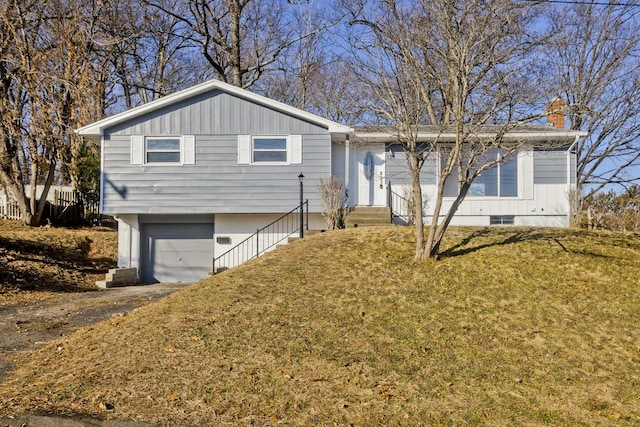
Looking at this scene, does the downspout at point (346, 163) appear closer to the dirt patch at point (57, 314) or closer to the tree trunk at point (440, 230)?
the dirt patch at point (57, 314)

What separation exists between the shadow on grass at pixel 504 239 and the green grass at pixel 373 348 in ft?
0.26

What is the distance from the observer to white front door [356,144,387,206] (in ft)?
54.2

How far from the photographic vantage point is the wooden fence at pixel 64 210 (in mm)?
20406

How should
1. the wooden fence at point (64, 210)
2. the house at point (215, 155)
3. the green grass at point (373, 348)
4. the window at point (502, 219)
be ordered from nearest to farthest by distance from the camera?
the green grass at point (373, 348)
the house at point (215, 155)
the window at point (502, 219)
the wooden fence at point (64, 210)

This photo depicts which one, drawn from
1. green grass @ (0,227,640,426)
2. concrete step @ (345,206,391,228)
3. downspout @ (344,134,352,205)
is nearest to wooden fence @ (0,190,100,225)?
downspout @ (344,134,352,205)

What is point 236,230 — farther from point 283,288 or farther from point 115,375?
point 115,375

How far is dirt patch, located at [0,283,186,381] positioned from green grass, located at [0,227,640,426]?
0.78 m

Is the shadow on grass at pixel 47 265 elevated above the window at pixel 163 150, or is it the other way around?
the window at pixel 163 150

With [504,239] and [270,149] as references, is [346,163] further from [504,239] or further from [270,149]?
[504,239]

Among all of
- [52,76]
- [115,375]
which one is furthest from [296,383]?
[52,76]

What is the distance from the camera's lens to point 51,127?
16.7 meters

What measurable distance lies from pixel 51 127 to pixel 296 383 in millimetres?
14250

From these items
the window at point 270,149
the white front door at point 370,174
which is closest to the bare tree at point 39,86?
the window at point 270,149

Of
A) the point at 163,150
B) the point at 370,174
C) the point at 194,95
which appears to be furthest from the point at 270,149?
the point at 370,174
